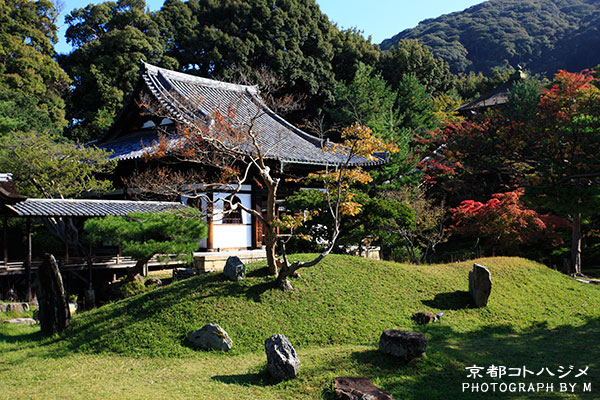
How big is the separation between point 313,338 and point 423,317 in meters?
2.78

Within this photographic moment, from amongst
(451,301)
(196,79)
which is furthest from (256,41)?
(451,301)

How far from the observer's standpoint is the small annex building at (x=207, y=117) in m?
15.6

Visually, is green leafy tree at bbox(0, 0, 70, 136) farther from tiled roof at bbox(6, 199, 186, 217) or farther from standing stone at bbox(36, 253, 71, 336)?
standing stone at bbox(36, 253, 71, 336)

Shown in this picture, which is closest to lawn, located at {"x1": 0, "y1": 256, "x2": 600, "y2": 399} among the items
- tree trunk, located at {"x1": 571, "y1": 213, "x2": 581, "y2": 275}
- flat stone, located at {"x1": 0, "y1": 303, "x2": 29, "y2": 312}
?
flat stone, located at {"x1": 0, "y1": 303, "x2": 29, "y2": 312}

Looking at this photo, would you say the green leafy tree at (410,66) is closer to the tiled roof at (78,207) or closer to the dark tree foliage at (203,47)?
the dark tree foliage at (203,47)

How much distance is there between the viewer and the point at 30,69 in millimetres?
26375

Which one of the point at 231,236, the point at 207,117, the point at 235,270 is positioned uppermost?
the point at 207,117

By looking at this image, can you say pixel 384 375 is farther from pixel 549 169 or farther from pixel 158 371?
pixel 549 169

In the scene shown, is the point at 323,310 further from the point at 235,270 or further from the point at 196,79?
the point at 196,79

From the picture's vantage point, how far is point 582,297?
1332 centimetres

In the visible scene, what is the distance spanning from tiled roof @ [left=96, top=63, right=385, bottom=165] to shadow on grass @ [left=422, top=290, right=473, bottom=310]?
6.43 meters

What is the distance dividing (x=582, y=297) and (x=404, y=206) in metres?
5.93

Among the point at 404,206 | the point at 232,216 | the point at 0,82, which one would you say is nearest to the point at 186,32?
the point at 0,82

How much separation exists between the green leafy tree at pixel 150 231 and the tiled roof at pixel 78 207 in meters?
1.41
